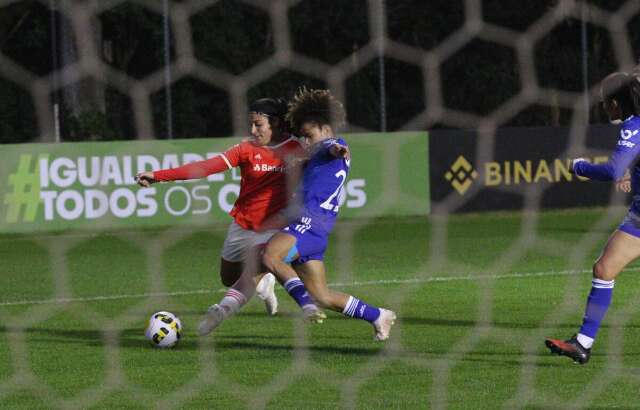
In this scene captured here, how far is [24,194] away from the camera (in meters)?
16.5

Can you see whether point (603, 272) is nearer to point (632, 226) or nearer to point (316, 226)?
point (632, 226)

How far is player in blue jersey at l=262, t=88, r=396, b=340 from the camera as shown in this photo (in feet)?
25.7

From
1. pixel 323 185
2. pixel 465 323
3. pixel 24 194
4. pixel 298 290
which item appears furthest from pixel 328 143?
pixel 24 194

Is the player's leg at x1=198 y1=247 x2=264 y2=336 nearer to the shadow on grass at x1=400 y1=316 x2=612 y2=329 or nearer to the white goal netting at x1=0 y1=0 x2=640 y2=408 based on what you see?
the white goal netting at x1=0 y1=0 x2=640 y2=408

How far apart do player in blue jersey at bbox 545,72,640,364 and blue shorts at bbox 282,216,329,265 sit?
146 cm

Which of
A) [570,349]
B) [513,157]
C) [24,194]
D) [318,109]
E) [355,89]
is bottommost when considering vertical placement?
[570,349]

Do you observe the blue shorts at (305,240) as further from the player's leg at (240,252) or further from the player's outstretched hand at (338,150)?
the player's leg at (240,252)

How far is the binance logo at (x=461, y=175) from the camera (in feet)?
62.1

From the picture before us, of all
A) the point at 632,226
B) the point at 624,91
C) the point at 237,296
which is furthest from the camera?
the point at 237,296

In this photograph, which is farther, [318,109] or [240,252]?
[240,252]

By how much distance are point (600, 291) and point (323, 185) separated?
168 centimetres

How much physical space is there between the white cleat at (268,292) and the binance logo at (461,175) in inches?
378

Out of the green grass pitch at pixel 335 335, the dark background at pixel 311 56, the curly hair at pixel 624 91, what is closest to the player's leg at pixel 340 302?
the green grass pitch at pixel 335 335

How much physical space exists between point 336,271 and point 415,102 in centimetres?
1163
